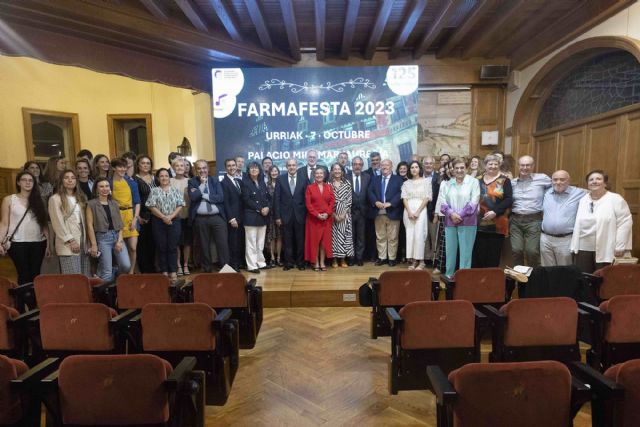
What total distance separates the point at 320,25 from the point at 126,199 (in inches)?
125

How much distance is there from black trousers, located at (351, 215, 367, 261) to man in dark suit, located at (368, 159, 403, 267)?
0.18 meters

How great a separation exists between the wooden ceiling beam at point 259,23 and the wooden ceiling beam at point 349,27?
108 cm

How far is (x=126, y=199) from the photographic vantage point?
11.6ft

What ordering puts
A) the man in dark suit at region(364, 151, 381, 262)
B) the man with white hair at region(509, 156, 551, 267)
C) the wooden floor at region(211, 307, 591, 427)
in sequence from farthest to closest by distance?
the man in dark suit at region(364, 151, 381, 262)
the man with white hair at region(509, 156, 551, 267)
the wooden floor at region(211, 307, 591, 427)

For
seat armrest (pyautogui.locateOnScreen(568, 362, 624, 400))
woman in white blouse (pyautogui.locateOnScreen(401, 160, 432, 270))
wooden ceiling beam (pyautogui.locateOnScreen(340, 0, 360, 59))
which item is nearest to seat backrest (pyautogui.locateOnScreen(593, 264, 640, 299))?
seat armrest (pyautogui.locateOnScreen(568, 362, 624, 400))

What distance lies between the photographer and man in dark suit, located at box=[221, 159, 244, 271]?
4.14 m

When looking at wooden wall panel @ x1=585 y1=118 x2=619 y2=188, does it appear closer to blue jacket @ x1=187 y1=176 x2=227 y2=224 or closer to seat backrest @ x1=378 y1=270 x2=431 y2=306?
seat backrest @ x1=378 y1=270 x2=431 y2=306

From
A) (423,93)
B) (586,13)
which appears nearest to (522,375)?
(586,13)

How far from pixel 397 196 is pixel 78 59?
4.23m

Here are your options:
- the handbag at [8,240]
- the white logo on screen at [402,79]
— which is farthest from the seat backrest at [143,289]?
the white logo on screen at [402,79]

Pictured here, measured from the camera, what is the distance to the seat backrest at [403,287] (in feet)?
7.72

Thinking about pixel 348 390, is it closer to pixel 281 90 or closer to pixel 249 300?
pixel 249 300

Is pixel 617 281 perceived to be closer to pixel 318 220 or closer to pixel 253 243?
pixel 318 220

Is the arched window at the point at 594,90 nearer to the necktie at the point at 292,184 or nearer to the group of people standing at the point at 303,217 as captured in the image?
the group of people standing at the point at 303,217
